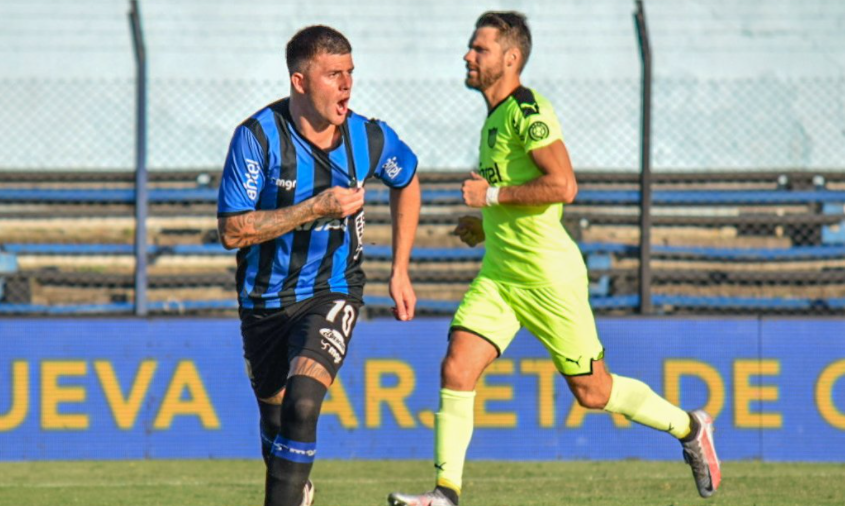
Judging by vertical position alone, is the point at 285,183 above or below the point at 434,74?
below

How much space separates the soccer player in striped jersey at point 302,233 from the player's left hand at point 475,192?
0.33 m

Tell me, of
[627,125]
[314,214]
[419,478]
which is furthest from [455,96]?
[314,214]

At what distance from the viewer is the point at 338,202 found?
5703 mm

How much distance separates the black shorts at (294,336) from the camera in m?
5.93

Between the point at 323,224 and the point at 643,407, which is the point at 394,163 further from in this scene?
the point at 643,407

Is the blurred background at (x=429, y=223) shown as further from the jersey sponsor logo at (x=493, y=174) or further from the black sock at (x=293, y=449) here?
the black sock at (x=293, y=449)

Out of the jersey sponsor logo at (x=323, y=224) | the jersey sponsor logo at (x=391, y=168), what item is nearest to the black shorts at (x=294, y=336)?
the jersey sponsor logo at (x=323, y=224)

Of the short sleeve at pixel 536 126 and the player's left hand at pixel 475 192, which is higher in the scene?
the short sleeve at pixel 536 126

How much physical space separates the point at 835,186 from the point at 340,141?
8.41m

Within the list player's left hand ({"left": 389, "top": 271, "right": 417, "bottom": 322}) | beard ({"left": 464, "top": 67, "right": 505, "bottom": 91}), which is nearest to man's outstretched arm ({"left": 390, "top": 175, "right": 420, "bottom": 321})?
player's left hand ({"left": 389, "top": 271, "right": 417, "bottom": 322})

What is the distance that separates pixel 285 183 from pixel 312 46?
2.01 feet

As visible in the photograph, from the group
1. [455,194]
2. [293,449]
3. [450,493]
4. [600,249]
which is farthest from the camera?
[455,194]

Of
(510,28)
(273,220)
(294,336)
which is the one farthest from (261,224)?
(510,28)

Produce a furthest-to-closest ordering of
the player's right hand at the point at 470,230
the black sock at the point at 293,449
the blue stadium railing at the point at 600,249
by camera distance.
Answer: the blue stadium railing at the point at 600,249, the player's right hand at the point at 470,230, the black sock at the point at 293,449
